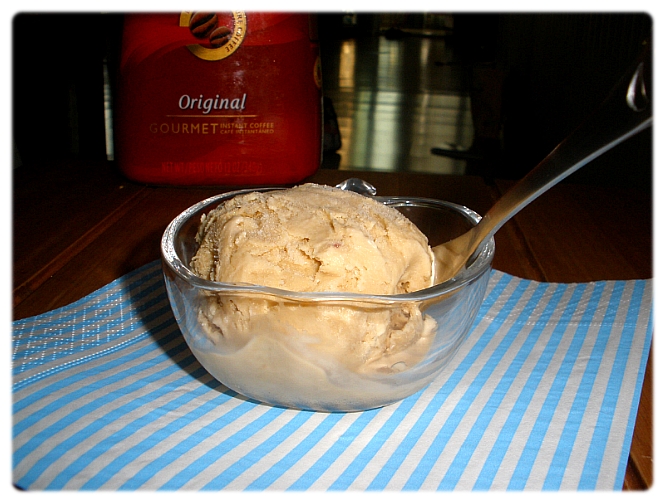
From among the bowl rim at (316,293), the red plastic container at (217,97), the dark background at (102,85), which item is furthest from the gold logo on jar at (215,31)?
the bowl rim at (316,293)

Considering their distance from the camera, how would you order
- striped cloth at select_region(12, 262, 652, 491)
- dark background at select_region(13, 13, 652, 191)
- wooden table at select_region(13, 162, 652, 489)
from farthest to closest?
dark background at select_region(13, 13, 652, 191)
wooden table at select_region(13, 162, 652, 489)
striped cloth at select_region(12, 262, 652, 491)

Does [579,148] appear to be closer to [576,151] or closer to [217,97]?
[576,151]

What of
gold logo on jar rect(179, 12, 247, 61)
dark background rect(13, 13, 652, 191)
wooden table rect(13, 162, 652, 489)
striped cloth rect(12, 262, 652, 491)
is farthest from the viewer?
dark background rect(13, 13, 652, 191)

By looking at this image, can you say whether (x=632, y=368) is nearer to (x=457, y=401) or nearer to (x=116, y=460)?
(x=457, y=401)

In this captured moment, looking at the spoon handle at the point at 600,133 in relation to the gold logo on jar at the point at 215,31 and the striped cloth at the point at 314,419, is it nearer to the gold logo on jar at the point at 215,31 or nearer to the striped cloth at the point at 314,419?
the striped cloth at the point at 314,419

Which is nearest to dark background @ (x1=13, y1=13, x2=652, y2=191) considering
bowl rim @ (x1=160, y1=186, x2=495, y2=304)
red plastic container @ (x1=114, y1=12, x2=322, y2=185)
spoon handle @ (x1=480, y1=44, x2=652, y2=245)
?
red plastic container @ (x1=114, y1=12, x2=322, y2=185)

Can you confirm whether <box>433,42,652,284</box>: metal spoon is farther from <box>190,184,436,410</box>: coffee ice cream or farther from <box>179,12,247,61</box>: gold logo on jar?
<box>179,12,247,61</box>: gold logo on jar

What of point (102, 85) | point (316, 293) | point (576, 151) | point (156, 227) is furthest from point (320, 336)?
point (102, 85)

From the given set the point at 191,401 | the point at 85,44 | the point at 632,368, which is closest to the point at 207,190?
the point at 191,401
